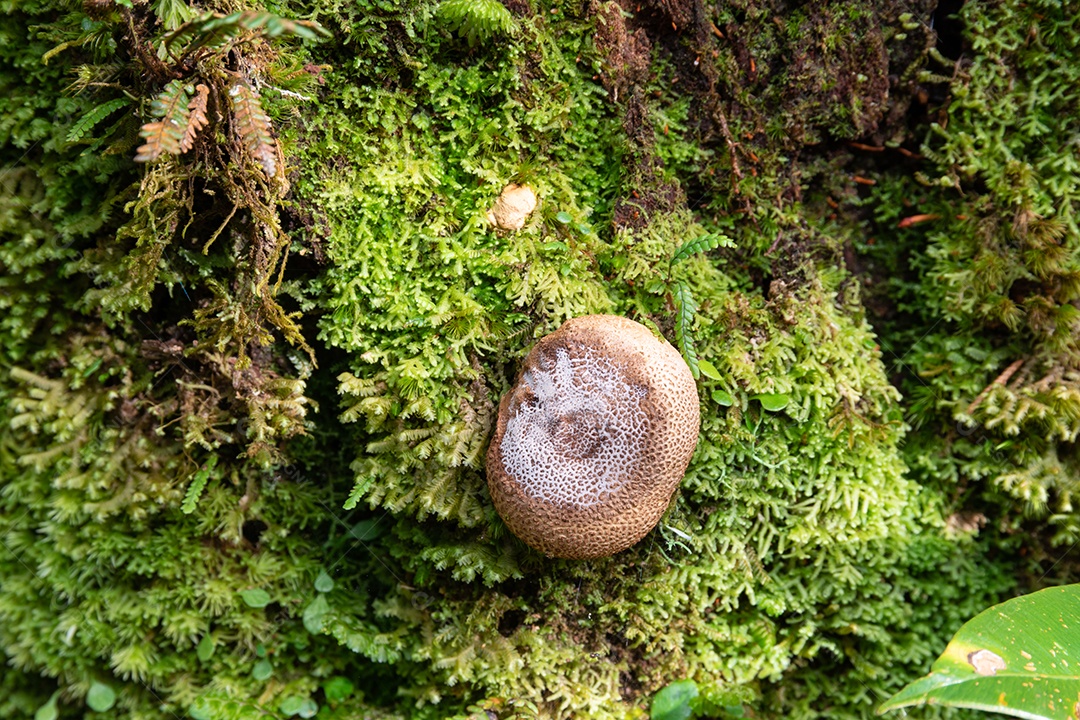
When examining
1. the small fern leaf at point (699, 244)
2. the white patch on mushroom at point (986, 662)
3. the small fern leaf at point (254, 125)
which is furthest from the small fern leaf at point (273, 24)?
the white patch on mushroom at point (986, 662)

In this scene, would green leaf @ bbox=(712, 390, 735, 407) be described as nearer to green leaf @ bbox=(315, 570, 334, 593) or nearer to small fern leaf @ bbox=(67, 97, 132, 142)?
green leaf @ bbox=(315, 570, 334, 593)

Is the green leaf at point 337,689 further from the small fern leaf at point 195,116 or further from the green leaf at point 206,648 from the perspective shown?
the small fern leaf at point 195,116

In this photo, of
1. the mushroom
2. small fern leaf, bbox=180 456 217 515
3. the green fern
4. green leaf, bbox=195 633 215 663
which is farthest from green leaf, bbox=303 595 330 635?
the green fern

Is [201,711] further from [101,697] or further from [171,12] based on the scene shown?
[171,12]

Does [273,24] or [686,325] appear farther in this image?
[686,325]

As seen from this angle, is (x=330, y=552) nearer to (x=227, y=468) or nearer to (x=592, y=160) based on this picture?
(x=227, y=468)

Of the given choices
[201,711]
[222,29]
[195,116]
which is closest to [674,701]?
[201,711]
